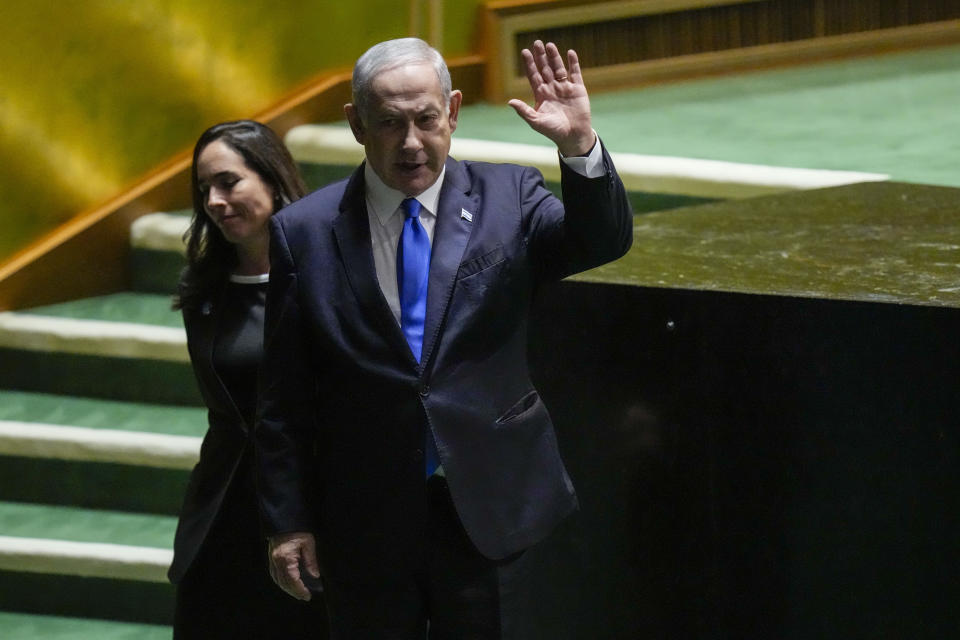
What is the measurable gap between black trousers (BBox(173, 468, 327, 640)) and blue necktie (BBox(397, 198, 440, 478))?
778 millimetres

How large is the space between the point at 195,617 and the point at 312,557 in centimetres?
75

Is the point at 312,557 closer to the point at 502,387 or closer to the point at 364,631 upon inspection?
the point at 364,631

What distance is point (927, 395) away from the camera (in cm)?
257

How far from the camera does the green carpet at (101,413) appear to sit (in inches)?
172

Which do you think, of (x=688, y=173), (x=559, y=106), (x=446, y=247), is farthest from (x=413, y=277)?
(x=688, y=173)

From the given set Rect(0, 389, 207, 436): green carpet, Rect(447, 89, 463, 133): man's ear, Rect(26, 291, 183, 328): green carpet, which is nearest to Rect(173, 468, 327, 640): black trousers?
Rect(447, 89, 463, 133): man's ear

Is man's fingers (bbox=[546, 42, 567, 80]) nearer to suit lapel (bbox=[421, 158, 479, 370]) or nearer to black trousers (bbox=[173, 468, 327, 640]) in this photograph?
suit lapel (bbox=[421, 158, 479, 370])

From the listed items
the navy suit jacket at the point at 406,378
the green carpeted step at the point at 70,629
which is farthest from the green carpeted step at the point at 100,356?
the navy suit jacket at the point at 406,378

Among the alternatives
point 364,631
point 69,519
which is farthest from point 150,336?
point 364,631

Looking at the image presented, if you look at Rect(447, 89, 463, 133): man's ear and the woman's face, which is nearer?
Rect(447, 89, 463, 133): man's ear

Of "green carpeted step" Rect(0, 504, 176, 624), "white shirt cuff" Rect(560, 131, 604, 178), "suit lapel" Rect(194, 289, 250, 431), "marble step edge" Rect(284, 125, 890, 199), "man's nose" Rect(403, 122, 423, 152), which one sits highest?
"man's nose" Rect(403, 122, 423, 152)

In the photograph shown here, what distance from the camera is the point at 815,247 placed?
10.3 ft

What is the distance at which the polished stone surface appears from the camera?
274 cm

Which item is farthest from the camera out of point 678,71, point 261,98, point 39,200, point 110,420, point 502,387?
point 678,71
